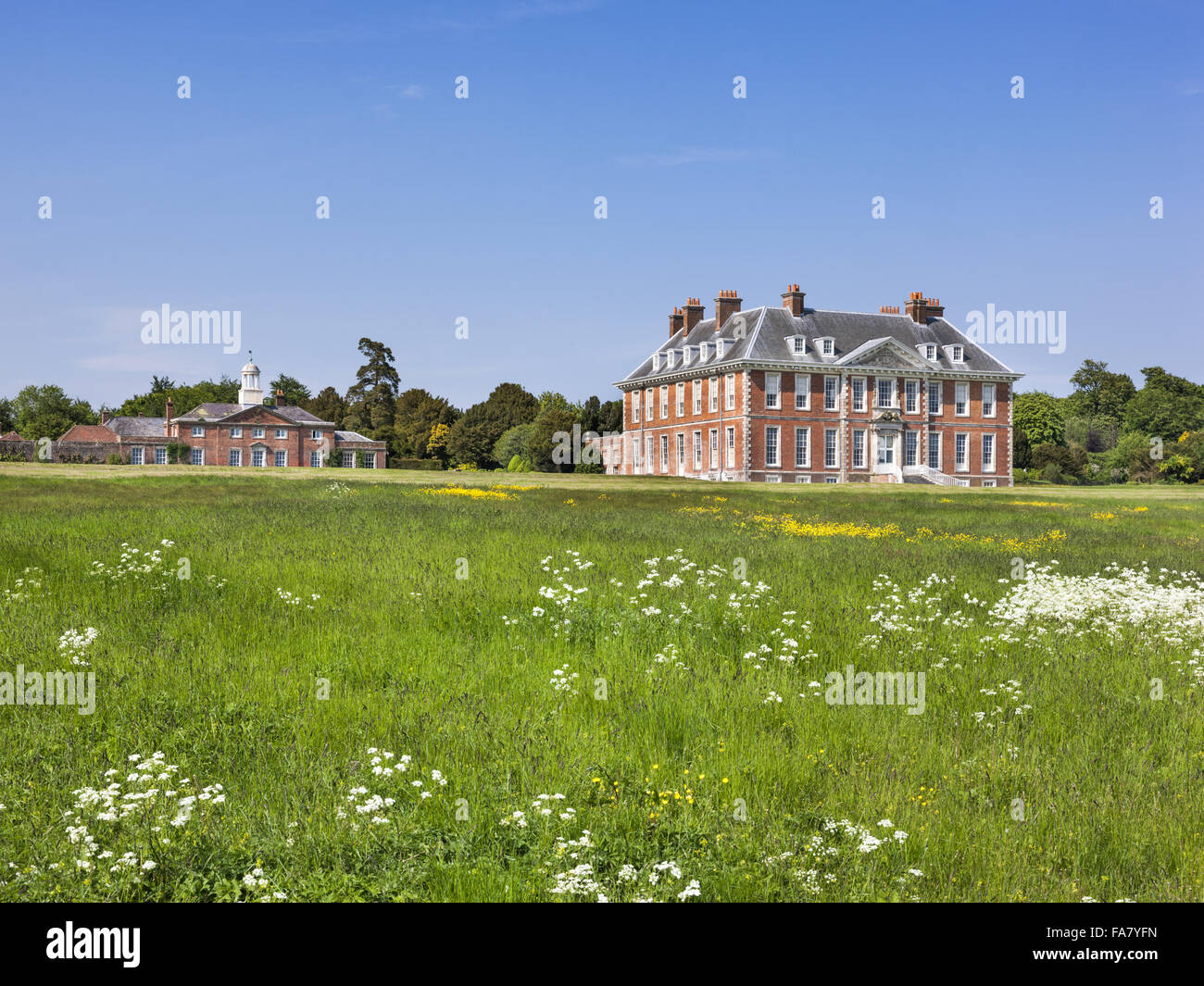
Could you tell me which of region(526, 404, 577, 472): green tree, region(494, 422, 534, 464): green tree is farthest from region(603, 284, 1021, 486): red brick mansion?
region(494, 422, 534, 464): green tree

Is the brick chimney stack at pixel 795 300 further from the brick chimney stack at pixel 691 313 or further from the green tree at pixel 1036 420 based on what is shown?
the green tree at pixel 1036 420

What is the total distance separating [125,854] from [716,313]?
260 feet

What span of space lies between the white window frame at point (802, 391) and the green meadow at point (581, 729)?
196 ft

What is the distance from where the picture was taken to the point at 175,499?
2722cm

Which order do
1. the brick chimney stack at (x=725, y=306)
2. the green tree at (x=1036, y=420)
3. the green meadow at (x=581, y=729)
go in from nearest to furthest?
the green meadow at (x=581, y=729) < the brick chimney stack at (x=725, y=306) < the green tree at (x=1036, y=420)

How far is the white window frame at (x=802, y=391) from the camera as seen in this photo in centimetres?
7606

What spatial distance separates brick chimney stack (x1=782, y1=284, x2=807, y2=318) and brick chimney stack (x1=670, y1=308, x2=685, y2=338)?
10933 mm

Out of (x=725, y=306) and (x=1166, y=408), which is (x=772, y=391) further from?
(x=1166, y=408)

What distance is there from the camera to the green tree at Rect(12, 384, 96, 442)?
385 feet

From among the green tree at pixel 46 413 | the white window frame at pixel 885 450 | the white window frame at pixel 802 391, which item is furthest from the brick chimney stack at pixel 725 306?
the green tree at pixel 46 413

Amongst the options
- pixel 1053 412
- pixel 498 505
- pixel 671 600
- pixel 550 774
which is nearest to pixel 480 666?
pixel 550 774

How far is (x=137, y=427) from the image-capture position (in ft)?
358

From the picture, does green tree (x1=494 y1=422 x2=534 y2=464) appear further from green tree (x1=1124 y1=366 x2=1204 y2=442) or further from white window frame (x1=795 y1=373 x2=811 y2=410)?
green tree (x1=1124 y1=366 x2=1204 y2=442)
